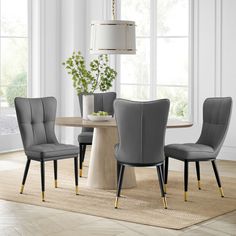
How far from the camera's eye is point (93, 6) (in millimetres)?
8758

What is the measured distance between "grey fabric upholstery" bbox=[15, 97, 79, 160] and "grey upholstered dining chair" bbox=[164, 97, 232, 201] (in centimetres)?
94

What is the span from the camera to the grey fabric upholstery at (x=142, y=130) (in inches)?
198

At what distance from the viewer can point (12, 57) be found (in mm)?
8289

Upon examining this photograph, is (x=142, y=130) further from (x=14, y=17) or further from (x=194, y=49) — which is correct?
(x=14, y=17)

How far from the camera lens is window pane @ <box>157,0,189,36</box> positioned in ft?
26.3

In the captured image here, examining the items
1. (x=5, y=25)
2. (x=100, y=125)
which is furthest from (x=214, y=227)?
(x=5, y=25)

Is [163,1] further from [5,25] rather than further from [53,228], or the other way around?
[53,228]

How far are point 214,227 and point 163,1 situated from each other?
4224 mm

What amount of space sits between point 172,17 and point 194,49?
1.78 feet

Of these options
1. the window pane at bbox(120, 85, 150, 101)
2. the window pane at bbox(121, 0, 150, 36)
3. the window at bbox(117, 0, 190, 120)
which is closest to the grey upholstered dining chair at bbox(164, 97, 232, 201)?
the window at bbox(117, 0, 190, 120)

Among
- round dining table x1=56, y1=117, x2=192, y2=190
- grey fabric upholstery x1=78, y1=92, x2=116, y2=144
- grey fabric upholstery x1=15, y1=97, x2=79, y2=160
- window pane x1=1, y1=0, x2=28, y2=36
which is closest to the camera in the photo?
grey fabric upholstery x1=15, y1=97, x2=79, y2=160

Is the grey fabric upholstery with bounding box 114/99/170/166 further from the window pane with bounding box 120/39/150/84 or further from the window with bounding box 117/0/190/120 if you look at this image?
the window pane with bounding box 120/39/150/84

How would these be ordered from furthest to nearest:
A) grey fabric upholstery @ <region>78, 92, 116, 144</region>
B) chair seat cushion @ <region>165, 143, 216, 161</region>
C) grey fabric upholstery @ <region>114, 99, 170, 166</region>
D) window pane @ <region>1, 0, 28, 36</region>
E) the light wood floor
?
window pane @ <region>1, 0, 28, 36</region>
grey fabric upholstery @ <region>78, 92, 116, 144</region>
chair seat cushion @ <region>165, 143, 216, 161</region>
grey fabric upholstery @ <region>114, 99, 170, 166</region>
the light wood floor

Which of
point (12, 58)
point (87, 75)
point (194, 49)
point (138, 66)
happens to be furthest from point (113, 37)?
point (12, 58)
